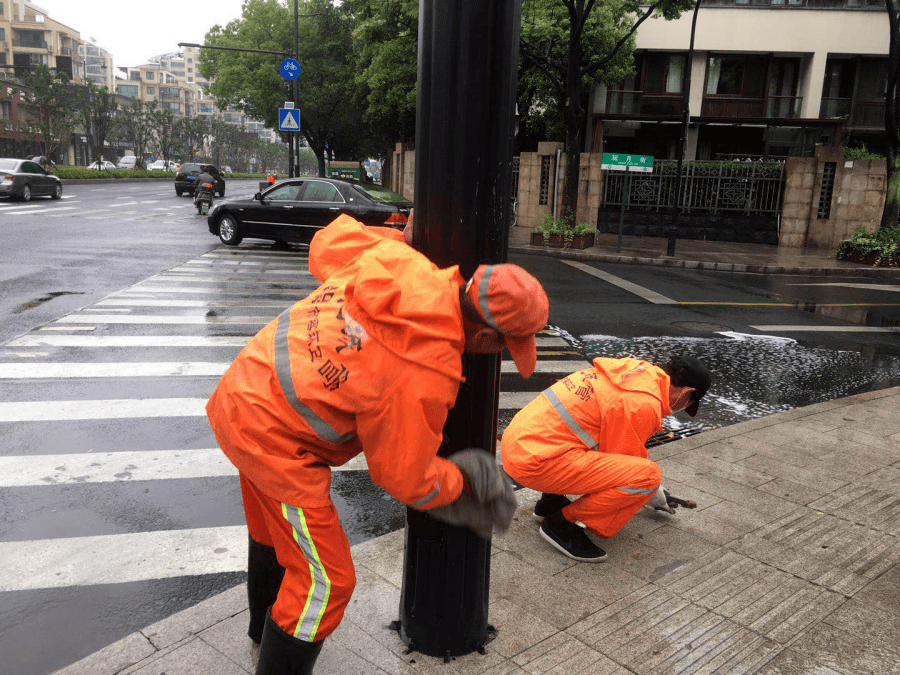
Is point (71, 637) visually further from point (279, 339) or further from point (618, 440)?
point (618, 440)

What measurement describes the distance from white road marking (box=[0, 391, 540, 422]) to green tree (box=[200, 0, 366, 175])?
35474mm

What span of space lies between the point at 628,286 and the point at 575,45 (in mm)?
7949

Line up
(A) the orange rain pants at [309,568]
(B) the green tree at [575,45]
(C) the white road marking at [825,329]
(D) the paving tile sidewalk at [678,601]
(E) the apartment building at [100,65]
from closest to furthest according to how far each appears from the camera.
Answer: (A) the orange rain pants at [309,568] < (D) the paving tile sidewalk at [678,601] < (C) the white road marking at [825,329] < (B) the green tree at [575,45] < (E) the apartment building at [100,65]

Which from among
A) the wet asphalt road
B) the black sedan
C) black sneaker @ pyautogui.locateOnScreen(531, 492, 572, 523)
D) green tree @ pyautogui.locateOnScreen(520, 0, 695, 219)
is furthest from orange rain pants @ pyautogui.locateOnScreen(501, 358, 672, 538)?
green tree @ pyautogui.locateOnScreen(520, 0, 695, 219)

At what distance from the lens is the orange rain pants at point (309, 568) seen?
7.17 feet

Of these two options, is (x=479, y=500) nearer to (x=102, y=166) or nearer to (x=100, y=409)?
(x=100, y=409)

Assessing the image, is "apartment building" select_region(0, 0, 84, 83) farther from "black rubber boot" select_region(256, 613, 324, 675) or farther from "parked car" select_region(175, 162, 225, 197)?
"black rubber boot" select_region(256, 613, 324, 675)

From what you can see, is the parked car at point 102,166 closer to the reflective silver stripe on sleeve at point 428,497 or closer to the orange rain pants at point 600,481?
the orange rain pants at point 600,481

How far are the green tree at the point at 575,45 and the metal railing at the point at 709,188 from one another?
3.27 meters

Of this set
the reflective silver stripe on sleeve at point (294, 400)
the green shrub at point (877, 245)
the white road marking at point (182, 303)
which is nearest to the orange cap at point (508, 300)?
the reflective silver stripe on sleeve at point (294, 400)

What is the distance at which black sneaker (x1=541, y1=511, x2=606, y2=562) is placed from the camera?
363 centimetres

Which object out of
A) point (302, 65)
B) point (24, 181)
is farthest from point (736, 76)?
point (24, 181)

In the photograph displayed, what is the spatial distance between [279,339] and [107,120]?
197ft

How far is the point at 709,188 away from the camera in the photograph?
23969mm
